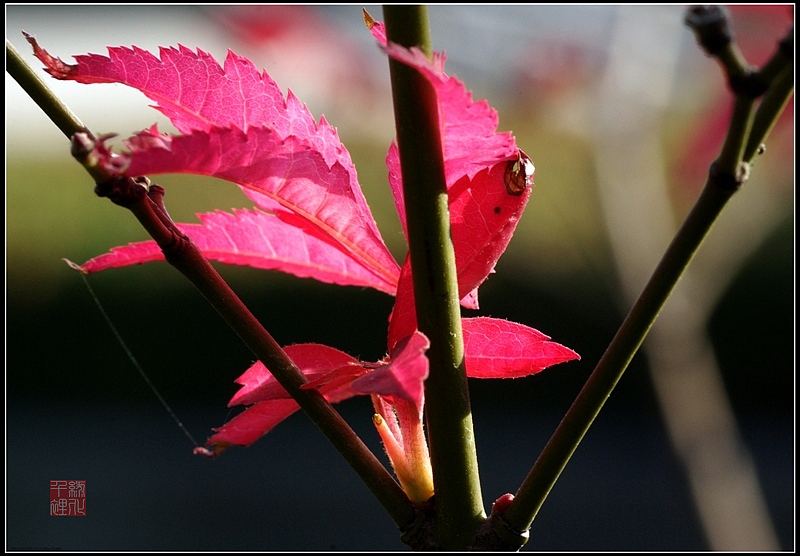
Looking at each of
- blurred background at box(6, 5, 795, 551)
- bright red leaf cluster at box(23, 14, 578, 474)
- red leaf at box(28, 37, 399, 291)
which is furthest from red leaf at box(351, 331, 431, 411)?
blurred background at box(6, 5, 795, 551)

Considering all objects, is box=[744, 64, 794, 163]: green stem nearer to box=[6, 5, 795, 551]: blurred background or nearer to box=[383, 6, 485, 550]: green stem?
box=[383, 6, 485, 550]: green stem

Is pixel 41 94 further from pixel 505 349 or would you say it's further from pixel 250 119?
pixel 505 349

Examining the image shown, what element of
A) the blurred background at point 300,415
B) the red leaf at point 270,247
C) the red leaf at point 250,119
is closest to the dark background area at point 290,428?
the blurred background at point 300,415

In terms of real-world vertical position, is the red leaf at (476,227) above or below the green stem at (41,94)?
below

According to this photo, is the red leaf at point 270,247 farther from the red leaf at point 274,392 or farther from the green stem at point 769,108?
the green stem at point 769,108

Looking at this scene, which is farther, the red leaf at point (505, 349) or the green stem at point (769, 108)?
the red leaf at point (505, 349)

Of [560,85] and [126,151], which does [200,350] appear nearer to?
[560,85]

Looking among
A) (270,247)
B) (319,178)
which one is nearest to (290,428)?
(270,247)
